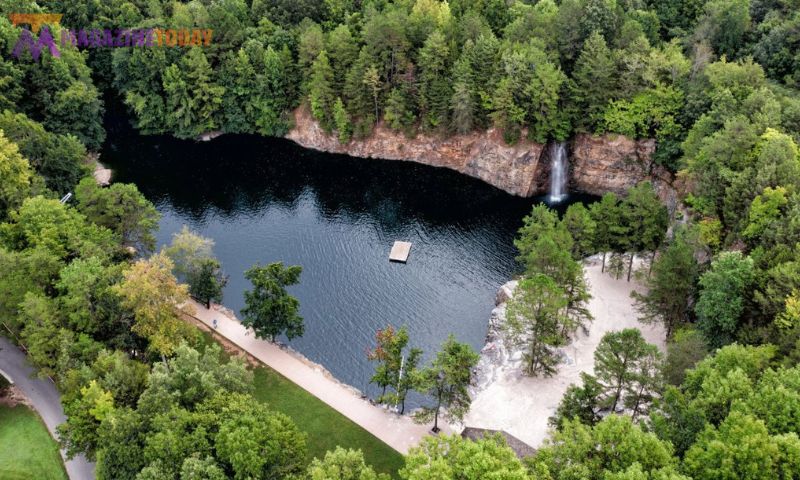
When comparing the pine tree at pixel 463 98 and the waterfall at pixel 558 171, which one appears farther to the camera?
the waterfall at pixel 558 171

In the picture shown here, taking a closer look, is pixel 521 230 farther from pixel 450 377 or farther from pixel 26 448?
pixel 26 448

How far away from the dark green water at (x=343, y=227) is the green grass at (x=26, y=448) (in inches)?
799

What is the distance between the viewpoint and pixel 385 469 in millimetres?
46000

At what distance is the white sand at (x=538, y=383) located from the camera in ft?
164

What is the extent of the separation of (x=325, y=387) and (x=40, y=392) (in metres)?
24.6

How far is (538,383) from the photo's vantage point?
53562 millimetres

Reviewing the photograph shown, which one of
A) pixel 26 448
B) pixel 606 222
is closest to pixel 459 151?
pixel 606 222

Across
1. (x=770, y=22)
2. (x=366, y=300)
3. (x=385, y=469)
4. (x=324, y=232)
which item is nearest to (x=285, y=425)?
(x=385, y=469)

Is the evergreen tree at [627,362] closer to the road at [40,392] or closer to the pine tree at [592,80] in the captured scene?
the road at [40,392]

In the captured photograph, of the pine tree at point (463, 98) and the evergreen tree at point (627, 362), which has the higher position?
the pine tree at point (463, 98)

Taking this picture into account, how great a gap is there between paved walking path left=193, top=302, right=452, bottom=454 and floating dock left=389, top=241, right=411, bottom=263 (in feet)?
63.7

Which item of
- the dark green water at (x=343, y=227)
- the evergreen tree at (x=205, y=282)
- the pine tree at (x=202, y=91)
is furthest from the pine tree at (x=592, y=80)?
the pine tree at (x=202, y=91)

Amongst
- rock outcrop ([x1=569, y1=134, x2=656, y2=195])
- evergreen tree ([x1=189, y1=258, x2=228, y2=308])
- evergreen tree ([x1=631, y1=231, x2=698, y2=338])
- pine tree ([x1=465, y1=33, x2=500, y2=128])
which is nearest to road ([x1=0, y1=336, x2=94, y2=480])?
evergreen tree ([x1=189, y1=258, x2=228, y2=308])

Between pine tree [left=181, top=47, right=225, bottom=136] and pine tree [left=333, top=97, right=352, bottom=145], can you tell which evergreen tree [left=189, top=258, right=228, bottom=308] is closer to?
pine tree [left=333, top=97, right=352, bottom=145]
